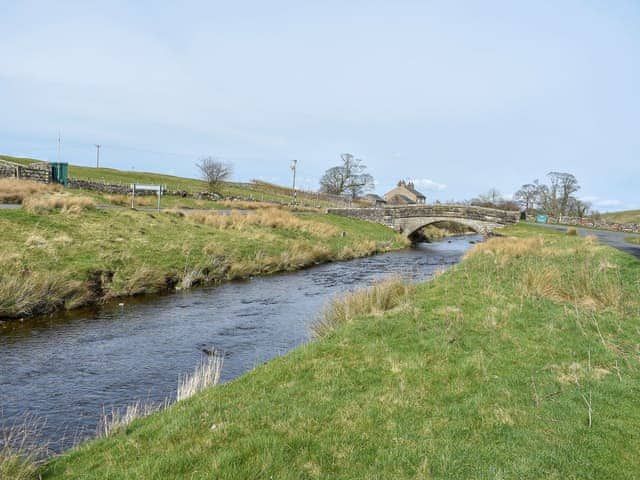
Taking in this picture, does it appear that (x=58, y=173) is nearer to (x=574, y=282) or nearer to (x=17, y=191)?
(x=17, y=191)

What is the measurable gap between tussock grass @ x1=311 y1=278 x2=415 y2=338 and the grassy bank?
31.6 ft

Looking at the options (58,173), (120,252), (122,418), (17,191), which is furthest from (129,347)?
(58,173)

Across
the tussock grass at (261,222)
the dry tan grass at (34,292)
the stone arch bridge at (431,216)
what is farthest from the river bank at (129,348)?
the stone arch bridge at (431,216)

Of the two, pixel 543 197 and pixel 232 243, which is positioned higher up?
pixel 543 197

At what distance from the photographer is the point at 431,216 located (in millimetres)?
55188

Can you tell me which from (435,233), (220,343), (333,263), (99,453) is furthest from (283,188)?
(99,453)

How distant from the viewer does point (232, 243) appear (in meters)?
29.6

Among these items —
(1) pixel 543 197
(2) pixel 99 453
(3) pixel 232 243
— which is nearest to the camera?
(2) pixel 99 453

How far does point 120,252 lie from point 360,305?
44.8ft

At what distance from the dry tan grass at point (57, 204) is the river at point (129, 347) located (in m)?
10.4

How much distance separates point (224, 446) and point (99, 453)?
1.84m

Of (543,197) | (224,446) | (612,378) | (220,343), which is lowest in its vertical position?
(220,343)

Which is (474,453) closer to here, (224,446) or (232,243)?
(224,446)

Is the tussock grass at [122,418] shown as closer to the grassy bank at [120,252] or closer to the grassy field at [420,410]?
the grassy field at [420,410]
